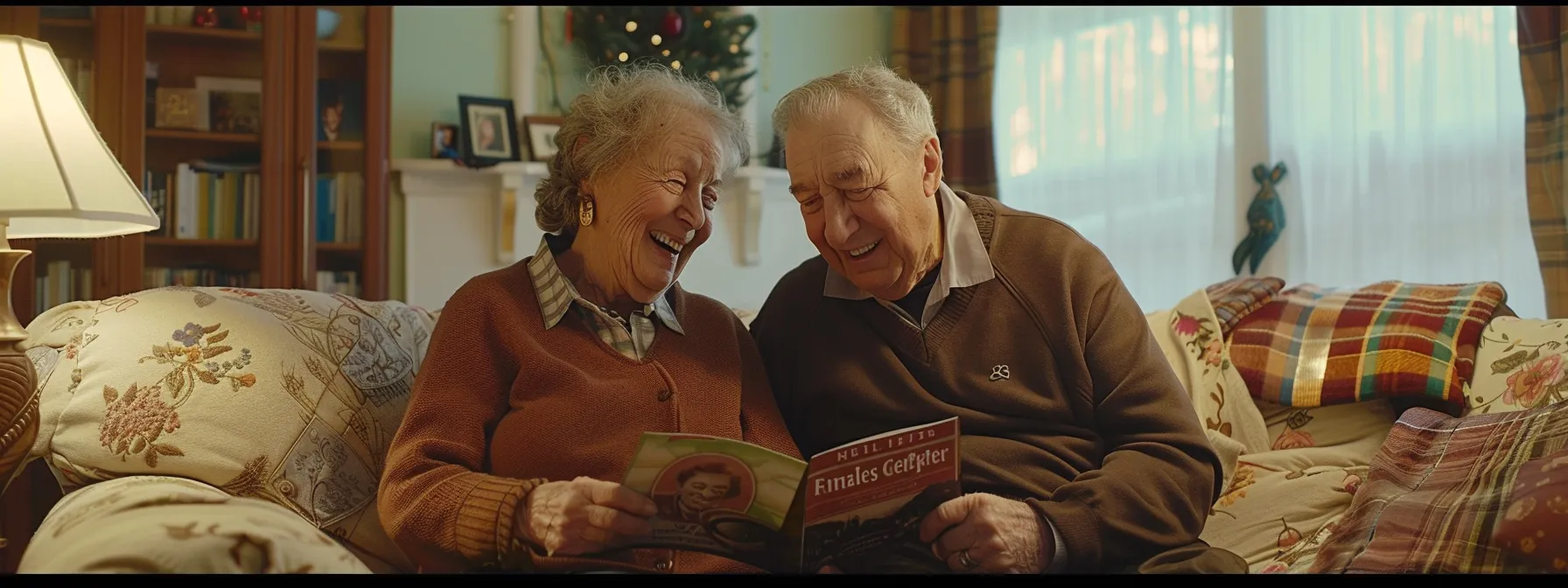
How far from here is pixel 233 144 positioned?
3.58 meters

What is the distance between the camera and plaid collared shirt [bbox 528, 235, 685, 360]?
1544 millimetres

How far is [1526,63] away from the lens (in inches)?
111

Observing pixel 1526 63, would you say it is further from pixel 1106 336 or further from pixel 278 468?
pixel 278 468

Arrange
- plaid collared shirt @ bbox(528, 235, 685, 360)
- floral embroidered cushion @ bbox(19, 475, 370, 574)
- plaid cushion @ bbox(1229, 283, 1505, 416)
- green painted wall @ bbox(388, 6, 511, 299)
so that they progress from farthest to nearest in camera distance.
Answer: green painted wall @ bbox(388, 6, 511, 299) → plaid cushion @ bbox(1229, 283, 1505, 416) → plaid collared shirt @ bbox(528, 235, 685, 360) → floral embroidered cushion @ bbox(19, 475, 370, 574)

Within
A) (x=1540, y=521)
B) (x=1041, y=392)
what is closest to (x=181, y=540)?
(x=1041, y=392)

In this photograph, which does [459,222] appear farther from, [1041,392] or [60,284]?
[1041,392]

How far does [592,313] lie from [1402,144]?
2.54m

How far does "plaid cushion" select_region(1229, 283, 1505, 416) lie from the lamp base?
5.97 feet

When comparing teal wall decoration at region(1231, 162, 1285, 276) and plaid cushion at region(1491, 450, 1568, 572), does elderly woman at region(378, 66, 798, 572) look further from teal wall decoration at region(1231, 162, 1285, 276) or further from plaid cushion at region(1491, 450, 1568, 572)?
teal wall decoration at region(1231, 162, 1285, 276)

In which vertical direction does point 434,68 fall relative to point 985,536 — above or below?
above

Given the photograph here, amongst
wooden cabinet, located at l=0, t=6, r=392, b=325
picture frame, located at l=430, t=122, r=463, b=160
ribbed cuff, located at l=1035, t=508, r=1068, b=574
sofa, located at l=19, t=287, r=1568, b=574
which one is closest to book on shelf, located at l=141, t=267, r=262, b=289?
wooden cabinet, located at l=0, t=6, r=392, b=325

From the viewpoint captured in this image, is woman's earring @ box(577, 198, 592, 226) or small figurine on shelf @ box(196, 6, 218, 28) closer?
woman's earring @ box(577, 198, 592, 226)

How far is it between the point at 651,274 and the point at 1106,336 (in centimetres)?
60

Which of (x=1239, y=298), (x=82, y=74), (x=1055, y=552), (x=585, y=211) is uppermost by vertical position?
(x=82, y=74)
